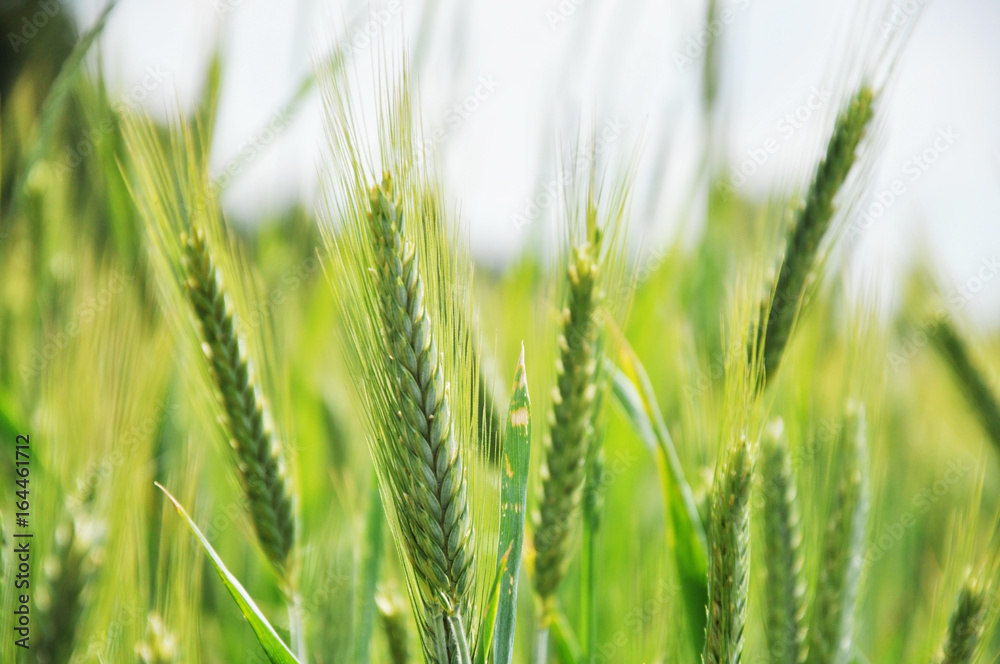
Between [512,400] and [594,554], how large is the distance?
357 millimetres

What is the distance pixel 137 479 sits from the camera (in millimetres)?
840

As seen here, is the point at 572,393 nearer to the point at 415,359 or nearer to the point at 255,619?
the point at 415,359

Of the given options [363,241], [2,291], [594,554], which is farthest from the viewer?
[2,291]

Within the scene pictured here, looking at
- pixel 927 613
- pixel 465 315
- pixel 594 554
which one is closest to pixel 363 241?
pixel 465 315

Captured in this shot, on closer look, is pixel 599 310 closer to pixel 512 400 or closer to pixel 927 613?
pixel 512 400

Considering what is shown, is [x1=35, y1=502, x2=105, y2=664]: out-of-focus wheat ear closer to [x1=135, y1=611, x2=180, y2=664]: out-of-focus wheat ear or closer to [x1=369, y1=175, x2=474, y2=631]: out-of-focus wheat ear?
[x1=135, y1=611, x2=180, y2=664]: out-of-focus wheat ear

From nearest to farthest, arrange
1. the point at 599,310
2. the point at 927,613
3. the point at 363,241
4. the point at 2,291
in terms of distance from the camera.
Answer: the point at 363,241, the point at 599,310, the point at 2,291, the point at 927,613

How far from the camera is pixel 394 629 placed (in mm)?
745

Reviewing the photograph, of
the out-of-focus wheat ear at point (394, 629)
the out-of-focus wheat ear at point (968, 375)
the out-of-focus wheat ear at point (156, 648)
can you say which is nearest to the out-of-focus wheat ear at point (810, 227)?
the out-of-focus wheat ear at point (394, 629)

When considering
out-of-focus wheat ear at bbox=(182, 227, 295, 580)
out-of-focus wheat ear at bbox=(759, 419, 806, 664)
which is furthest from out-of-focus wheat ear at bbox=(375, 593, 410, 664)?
out-of-focus wheat ear at bbox=(759, 419, 806, 664)

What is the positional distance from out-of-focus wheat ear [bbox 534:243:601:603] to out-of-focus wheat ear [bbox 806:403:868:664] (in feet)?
1.17

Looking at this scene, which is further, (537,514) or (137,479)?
(137,479)

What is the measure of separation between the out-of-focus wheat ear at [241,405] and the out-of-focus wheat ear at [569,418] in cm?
31

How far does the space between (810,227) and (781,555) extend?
429 millimetres
